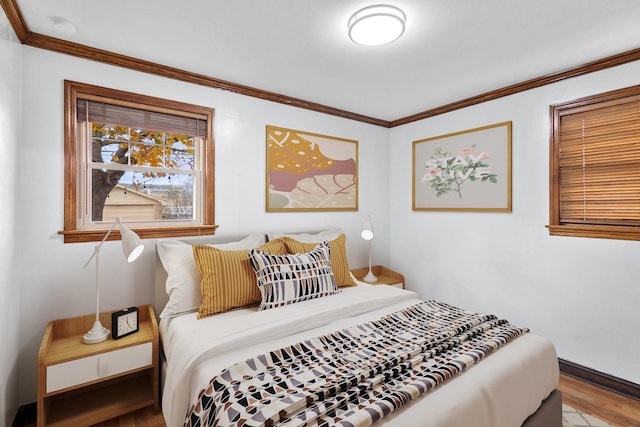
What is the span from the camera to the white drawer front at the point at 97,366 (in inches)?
70.6

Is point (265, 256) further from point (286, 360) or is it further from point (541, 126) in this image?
point (541, 126)

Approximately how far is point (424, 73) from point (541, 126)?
1.09m

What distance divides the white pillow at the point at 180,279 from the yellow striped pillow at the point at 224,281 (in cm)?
9

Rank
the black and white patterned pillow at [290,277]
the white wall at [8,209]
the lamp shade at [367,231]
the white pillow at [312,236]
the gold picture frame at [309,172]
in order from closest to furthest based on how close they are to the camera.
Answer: the white wall at [8,209], the black and white patterned pillow at [290,277], the white pillow at [312,236], the gold picture frame at [309,172], the lamp shade at [367,231]

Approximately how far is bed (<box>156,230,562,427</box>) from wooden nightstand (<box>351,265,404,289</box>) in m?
0.89

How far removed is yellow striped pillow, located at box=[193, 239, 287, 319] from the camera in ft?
6.87

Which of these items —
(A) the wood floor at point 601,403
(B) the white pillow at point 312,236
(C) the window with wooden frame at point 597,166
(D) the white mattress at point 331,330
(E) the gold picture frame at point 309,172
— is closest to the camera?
(D) the white mattress at point 331,330

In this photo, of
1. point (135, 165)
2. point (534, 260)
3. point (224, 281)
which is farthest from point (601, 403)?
point (135, 165)

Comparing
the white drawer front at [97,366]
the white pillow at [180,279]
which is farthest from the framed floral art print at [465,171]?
the white drawer front at [97,366]

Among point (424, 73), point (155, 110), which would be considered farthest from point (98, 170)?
point (424, 73)

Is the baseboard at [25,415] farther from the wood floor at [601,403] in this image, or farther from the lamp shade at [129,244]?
the wood floor at [601,403]

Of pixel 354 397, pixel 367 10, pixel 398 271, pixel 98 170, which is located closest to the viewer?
pixel 354 397

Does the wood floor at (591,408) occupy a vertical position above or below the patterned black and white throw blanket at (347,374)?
below

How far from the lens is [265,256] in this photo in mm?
2270
